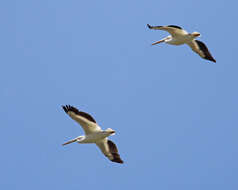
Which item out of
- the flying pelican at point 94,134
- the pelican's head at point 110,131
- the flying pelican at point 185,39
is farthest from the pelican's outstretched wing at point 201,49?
the pelican's head at point 110,131

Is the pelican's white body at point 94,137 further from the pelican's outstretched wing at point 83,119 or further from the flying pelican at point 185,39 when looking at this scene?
the flying pelican at point 185,39

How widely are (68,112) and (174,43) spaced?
589cm

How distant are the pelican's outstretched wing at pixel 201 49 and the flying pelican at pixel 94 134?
557 cm

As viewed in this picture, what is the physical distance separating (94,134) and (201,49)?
244 inches

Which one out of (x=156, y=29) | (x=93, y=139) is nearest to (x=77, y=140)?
(x=93, y=139)

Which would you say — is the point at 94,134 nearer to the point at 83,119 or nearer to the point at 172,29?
the point at 83,119

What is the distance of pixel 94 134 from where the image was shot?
77.8 feet

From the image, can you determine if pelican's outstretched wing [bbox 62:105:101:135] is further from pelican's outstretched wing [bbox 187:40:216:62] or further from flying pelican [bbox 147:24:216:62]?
pelican's outstretched wing [bbox 187:40:216:62]

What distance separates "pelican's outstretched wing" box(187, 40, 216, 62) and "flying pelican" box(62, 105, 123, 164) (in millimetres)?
5568

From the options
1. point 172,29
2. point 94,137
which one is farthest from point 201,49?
point 94,137

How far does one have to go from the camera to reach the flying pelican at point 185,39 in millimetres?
Result: 26016

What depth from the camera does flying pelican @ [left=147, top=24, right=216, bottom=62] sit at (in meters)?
26.0

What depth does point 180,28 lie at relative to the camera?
26016 millimetres

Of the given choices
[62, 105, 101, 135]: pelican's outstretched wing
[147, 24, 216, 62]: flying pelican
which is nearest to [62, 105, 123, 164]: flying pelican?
[62, 105, 101, 135]: pelican's outstretched wing
